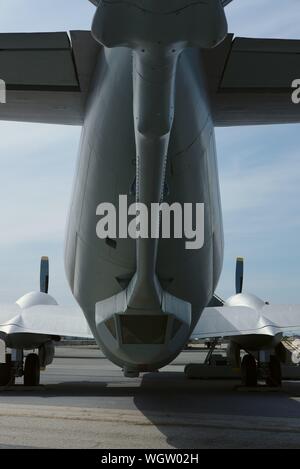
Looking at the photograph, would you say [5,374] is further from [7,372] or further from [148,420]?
[148,420]

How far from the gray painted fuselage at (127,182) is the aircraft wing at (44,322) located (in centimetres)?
309

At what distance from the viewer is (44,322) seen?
1234 cm

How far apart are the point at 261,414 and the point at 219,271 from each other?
2296 millimetres

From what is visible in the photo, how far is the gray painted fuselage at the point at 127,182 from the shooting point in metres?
6.14

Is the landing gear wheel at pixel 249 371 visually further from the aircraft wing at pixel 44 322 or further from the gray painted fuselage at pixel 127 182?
the gray painted fuselage at pixel 127 182

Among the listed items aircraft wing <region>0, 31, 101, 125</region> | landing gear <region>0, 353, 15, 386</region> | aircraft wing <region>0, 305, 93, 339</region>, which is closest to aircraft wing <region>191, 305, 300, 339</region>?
aircraft wing <region>0, 305, 93, 339</region>

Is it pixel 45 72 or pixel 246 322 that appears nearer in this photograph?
pixel 45 72

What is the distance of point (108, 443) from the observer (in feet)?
20.0

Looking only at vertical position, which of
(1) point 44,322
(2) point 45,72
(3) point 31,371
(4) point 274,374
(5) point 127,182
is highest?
(2) point 45,72

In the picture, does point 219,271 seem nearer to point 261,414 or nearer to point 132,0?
point 261,414

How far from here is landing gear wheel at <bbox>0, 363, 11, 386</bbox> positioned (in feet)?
41.9

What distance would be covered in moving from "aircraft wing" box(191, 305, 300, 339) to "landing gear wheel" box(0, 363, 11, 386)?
4.19m

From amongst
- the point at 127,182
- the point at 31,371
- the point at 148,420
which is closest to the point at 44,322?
the point at 31,371

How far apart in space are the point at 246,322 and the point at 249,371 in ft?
5.44
